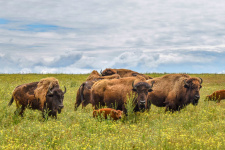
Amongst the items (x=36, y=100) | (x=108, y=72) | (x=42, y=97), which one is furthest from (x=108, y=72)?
(x=42, y=97)

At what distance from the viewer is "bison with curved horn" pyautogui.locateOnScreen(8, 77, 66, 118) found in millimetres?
10539

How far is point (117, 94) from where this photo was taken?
11391mm

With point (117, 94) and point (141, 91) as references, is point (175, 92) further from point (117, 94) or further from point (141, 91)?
point (117, 94)

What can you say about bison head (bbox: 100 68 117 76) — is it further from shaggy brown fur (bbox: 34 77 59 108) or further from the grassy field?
shaggy brown fur (bbox: 34 77 59 108)

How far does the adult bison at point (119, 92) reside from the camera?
10.7 metres

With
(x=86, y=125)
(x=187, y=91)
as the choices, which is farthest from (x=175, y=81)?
(x=86, y=125)

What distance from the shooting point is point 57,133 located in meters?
8.25

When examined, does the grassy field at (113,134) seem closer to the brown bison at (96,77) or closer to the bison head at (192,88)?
the bison head at (192,88)

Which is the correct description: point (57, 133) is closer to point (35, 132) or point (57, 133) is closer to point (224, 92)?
point (35, 132)

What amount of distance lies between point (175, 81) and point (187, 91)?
0.86 meters

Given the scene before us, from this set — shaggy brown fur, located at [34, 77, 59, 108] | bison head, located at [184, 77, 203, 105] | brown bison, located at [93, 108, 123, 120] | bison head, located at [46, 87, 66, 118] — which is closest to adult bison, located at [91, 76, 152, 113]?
brown bison, located at [93, 108, 123, 120]

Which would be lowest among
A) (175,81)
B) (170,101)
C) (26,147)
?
(26,147)

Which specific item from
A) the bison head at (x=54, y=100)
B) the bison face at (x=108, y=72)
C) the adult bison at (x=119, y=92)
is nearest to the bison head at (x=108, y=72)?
the bison face at (x=108, y=72)

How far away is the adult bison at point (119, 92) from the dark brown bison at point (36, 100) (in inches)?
72.0
